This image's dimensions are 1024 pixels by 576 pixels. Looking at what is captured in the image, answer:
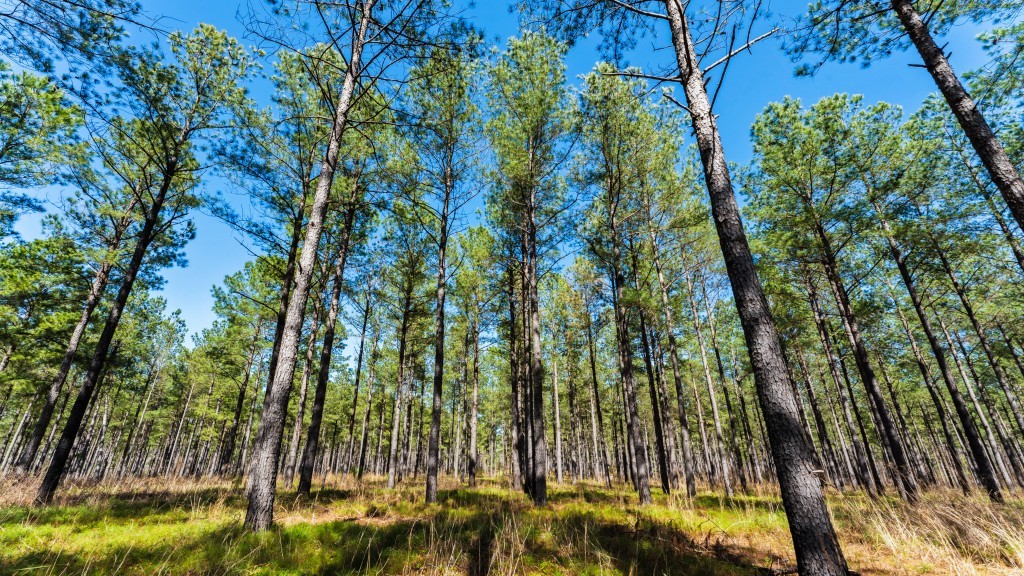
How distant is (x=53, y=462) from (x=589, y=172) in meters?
15.4

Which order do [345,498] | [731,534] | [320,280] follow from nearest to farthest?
[731,534]
[345,498]
[320,280]

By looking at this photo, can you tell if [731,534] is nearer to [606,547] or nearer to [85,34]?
[606,547]

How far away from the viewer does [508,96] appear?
11281 mm

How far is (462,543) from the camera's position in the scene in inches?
183

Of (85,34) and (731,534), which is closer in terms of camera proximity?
(85,34)

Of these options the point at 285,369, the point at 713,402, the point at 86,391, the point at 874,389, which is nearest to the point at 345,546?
the point at 285,369

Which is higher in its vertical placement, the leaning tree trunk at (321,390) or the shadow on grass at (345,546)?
the leaning tree trunk at (321,390)

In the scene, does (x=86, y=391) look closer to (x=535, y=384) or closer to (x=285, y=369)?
(x=285, y=369)

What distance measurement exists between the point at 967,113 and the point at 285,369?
38.2 feet

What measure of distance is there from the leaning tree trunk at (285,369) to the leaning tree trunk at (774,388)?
19.5ft

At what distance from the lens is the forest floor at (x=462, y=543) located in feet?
12.4

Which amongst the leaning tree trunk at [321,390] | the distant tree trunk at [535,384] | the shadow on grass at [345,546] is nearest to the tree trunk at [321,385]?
the leaning tree trunk at [321,390]

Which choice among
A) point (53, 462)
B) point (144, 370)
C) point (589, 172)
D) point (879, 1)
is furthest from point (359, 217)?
point (144, 370)

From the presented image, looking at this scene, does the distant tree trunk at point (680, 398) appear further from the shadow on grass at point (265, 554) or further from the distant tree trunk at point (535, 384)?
the shadow on grass at point (265, 554)
